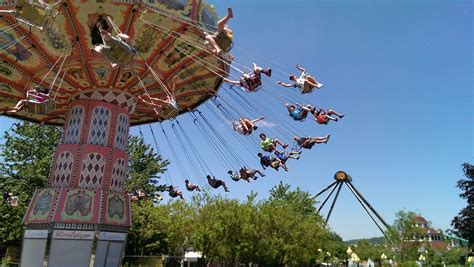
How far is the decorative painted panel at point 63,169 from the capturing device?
14.7 metres

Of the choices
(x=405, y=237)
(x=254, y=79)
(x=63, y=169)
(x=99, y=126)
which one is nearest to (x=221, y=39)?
(x=254, y=79)

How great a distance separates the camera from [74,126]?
50.8ft

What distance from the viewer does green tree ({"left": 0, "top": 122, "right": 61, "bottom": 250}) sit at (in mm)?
29750

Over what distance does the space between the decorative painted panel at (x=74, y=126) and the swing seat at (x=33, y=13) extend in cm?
527

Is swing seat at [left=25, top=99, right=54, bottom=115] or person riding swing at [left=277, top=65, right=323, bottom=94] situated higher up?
person riding swing at [left=277, top=65, right=323, bottom=94]

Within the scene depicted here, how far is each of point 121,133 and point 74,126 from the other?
5.67 ft

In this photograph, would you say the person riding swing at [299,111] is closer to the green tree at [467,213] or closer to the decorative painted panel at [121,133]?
the decorative painted panel at [121,133]

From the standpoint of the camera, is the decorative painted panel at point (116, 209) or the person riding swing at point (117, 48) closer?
the person riding swing at point (117, 48)

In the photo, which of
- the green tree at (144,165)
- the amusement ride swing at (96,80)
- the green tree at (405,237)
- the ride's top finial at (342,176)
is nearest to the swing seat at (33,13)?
the amusement ride swing at (96,80)

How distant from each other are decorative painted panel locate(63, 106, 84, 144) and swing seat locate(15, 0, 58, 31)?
5.27 meters

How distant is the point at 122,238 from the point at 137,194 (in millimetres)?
4255

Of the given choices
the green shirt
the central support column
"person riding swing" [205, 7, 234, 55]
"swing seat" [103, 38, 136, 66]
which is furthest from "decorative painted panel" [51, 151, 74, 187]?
"person riding swing" [205, 7, 234, 55]

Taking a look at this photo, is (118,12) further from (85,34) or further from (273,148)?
(273,148)

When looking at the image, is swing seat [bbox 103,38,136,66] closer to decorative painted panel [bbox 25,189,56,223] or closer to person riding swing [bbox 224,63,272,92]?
person riding swing [bbox 224,63,272,92]
